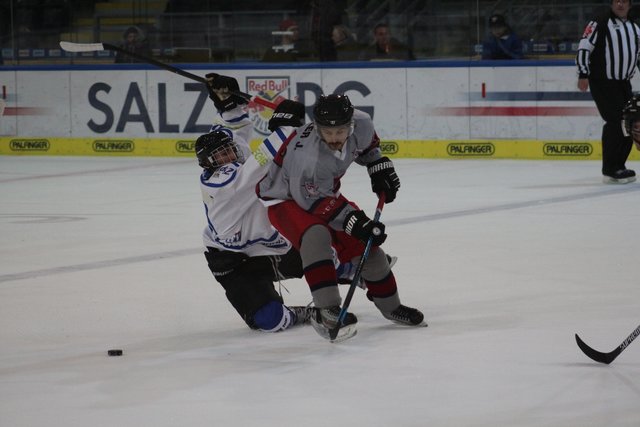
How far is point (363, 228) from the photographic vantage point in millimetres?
4410

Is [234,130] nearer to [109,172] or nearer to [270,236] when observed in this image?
[270,236]

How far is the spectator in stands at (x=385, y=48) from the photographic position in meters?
12.2

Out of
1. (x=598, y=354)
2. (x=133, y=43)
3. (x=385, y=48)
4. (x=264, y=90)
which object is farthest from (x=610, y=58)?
(x=598, y=354)

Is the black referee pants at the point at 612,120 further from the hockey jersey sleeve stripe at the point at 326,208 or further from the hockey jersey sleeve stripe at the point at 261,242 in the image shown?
the hockey jersey sleeve stripe at the point at 326,208

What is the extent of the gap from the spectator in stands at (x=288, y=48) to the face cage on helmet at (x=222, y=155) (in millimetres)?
7855

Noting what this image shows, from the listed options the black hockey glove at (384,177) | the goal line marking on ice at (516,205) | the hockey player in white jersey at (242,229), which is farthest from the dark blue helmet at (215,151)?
the goal line marking on ice at (516,205)

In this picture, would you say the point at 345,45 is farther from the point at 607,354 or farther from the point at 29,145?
the point at 607,354

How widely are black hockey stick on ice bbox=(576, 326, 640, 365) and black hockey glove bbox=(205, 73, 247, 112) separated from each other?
2439 mm

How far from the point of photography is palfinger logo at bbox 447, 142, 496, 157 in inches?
463

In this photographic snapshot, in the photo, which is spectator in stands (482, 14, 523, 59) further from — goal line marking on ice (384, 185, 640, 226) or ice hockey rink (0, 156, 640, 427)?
ice hockey rink (0, 156, 640, 427)

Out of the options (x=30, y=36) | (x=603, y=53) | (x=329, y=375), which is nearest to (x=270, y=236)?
(x=329, y=375)

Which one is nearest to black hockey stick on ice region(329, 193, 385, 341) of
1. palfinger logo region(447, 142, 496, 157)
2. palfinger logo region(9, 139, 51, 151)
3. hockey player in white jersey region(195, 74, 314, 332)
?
hockey player in white jersey region(195, 74, 314, 332)

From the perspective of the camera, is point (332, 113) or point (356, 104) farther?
point (356, 104)

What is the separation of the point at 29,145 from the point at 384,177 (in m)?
9.29
